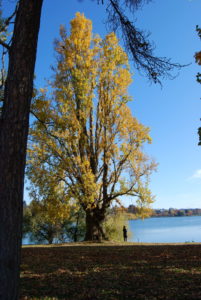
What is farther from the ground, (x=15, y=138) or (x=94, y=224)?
(x=15, y=138)

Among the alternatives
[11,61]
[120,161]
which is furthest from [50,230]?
[11,61]

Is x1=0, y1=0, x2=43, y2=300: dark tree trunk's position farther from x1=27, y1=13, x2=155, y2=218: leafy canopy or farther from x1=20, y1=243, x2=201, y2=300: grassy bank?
x1=27, y1=13, x2=155, y2=218: leafy canopy

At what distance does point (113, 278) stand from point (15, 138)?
4.25 m

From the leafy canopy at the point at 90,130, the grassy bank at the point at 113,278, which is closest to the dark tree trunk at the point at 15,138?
the grassy bank at the point at 113,278

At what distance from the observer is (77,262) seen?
29.1 feet

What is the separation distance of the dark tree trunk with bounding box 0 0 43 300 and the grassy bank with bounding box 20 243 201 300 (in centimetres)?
190

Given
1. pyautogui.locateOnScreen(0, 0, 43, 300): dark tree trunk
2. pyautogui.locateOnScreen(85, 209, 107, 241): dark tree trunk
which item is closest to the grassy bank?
pyautogui.locateOnScreen(0, 0, 43, 300): dark tree trunk

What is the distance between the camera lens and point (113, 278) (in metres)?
6.50

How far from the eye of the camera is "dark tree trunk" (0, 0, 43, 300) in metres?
3.72

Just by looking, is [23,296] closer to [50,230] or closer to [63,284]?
[63,284]

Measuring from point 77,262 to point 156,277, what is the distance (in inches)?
125

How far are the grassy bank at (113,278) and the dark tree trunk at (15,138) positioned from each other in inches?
74.8

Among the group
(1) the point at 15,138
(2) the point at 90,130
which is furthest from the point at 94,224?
(1) the point at 15,138

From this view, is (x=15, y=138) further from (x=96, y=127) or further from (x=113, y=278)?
(x=96, y=127)
